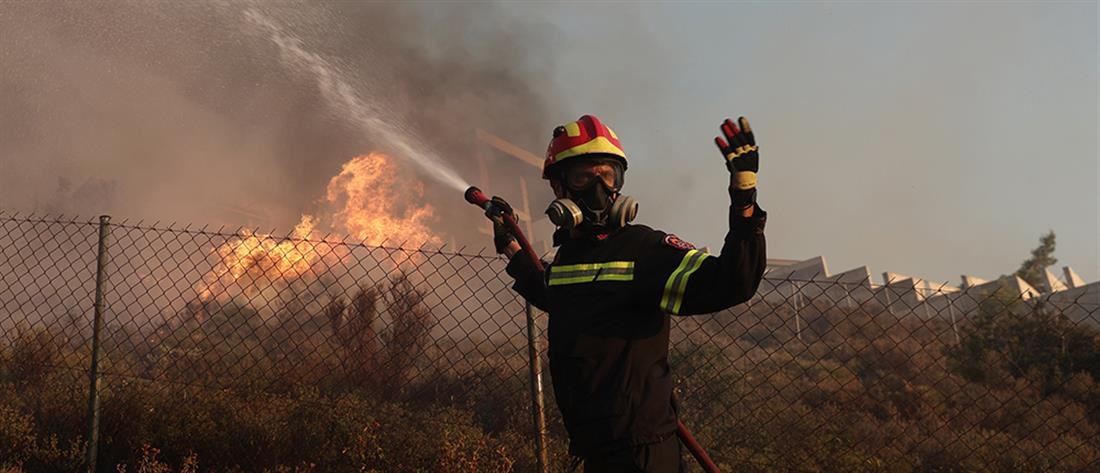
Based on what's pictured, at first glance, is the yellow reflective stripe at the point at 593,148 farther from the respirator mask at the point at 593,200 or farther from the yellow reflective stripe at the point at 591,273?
the yellow reflective stripe at the point at 591,273

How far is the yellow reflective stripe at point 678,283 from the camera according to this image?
2373mm

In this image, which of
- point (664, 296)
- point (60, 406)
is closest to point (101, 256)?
point (60, 406)

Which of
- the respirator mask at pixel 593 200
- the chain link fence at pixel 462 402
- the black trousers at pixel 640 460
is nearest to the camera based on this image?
the black trousers at pixel 640 460

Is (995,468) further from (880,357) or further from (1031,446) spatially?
(880,357)

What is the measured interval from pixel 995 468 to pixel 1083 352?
22.9ft

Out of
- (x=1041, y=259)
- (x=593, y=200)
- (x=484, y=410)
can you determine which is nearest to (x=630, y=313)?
(x=593, y=200)

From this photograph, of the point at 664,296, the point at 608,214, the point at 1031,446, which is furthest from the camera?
the point at 1031,446

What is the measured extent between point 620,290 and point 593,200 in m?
0.45

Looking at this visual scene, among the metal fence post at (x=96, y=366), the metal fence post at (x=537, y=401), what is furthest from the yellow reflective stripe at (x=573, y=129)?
the metal fence post at (x=96, y=366)

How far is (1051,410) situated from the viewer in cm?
1130

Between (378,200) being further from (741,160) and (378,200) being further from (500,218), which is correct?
(741,160)

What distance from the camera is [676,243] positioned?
2555 mm

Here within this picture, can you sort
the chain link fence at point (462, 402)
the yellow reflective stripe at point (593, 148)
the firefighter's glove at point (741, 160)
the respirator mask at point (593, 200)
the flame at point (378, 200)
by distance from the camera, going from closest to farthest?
the firefighter's glove at point (741, 160) < the respirator mask at point (593, 200) < the yellow reflective stripe at point (593, 148) < the chain link fence at point (462, 402) < the flame at point (378, 200)

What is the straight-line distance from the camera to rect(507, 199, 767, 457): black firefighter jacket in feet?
7.39
